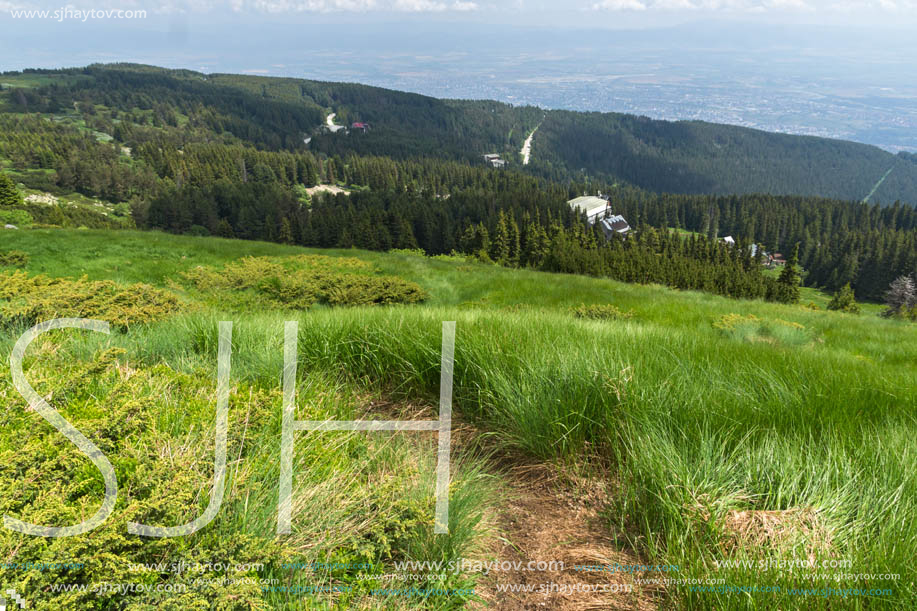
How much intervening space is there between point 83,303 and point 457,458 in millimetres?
5765

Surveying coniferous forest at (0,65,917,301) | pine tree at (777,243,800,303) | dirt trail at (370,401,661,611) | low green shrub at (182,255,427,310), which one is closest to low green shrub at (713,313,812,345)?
low green shrub at (182,255,427,310)

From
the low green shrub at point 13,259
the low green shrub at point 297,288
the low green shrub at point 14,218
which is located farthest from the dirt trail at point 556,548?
the low green shrub at point 14,218

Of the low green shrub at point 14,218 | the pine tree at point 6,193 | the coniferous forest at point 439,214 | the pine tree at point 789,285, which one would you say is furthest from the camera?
the coniferous forest at point 439,214

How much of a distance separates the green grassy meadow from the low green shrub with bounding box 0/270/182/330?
0.76m

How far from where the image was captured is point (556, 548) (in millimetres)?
2303

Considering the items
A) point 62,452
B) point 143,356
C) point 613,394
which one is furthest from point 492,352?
point 143,356

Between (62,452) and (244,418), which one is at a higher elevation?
(62,452)

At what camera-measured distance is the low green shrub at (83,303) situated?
5199mm

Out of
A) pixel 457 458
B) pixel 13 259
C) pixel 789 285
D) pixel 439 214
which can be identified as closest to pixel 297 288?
pixel 457 458

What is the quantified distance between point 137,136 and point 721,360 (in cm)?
23521

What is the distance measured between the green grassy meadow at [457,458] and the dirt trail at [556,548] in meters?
0.09

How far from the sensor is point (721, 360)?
4336mm

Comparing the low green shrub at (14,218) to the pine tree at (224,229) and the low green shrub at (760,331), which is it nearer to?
the low green shrub at (760,331)

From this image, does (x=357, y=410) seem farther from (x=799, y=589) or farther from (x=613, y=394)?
(x=799, y=589)
